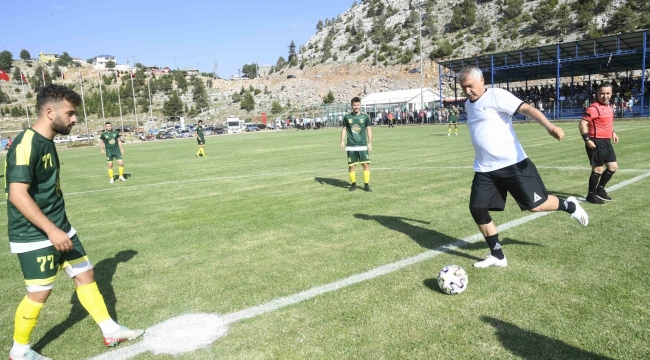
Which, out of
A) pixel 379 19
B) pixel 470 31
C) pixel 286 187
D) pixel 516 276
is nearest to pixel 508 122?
pixel 516 276

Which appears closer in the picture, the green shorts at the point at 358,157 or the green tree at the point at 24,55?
the green shorts at the point at 358,157

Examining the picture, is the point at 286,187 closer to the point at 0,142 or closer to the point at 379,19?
the point at 0,142

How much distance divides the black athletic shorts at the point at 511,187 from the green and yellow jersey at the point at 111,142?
1375cm

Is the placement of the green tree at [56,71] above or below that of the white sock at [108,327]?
above

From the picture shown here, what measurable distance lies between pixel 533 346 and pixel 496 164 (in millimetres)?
2114

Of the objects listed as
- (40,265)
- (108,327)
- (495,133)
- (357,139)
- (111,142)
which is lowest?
(108,327)

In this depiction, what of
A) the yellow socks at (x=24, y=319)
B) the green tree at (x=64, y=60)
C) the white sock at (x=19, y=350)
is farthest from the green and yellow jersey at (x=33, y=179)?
the green tree at (x=64, y=60)

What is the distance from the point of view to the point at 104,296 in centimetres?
452

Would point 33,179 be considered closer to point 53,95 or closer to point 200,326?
point 53,95

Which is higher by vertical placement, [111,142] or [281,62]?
[281,62]

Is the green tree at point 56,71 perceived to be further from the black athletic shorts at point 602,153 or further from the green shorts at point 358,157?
the black athletic shorts at point 602,153

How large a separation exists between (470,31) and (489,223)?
10176cm

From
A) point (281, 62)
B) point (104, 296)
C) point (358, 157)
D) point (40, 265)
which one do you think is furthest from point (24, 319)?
point (281, 62)

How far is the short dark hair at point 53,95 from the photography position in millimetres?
3281
